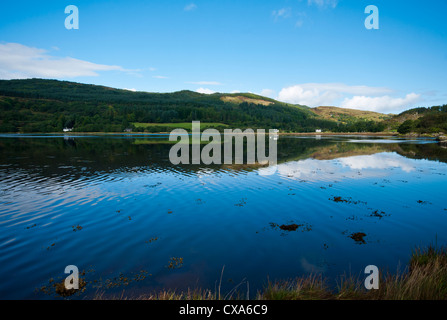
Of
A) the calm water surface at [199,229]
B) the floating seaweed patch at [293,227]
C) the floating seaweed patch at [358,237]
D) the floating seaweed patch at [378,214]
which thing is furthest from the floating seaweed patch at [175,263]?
the floating seaweed patch at [378,214]

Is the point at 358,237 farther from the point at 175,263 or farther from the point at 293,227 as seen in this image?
the point at 175,263

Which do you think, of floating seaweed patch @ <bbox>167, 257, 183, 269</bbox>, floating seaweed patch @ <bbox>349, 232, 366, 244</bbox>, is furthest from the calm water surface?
floating seaweed patch @ <bbox>349, 232, 366, 244</bbox>

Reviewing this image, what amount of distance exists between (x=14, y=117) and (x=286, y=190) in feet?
770

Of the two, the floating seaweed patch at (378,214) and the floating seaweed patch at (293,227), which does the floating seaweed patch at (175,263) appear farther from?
the floating seaweed patch at (378,214)

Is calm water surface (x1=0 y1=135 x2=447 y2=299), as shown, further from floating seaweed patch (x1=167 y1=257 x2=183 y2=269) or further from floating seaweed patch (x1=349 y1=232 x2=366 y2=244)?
floating seaweed patch (x1=349 y1=232 x2=366 y2=244)

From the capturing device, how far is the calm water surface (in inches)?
396

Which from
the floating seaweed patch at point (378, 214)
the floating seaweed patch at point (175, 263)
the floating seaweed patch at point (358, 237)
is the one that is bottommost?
the floating seaweed patch at point (175, 263)

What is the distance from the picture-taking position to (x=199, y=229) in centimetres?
1473

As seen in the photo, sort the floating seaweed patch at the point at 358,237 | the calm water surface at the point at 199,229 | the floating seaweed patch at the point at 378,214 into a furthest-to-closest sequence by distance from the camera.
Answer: the floating seaweed patch at the point at 378,214
the floating seaweed patch at the point at 358,237
the calm water surface at the point at 199,229

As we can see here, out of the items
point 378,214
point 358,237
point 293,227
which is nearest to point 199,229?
point 293,227

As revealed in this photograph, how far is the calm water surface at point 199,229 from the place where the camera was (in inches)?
396
